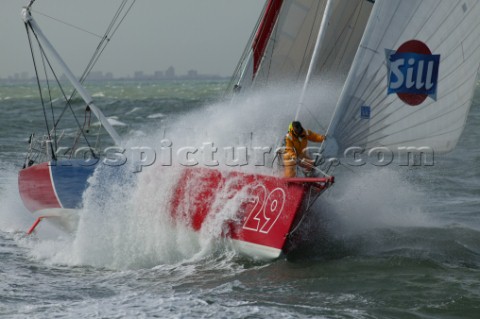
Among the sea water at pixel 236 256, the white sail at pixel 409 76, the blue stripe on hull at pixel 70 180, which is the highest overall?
the white sail at pixel 409 76

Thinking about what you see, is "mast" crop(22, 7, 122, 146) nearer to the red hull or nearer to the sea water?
the sea water

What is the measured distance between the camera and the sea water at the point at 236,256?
6.64 m

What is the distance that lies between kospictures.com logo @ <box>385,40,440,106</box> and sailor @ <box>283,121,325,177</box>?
3.01 feet

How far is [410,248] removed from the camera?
8.62 metres

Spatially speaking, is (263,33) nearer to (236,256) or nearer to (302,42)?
(302,42)

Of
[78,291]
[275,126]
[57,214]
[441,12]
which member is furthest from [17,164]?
[441,12]

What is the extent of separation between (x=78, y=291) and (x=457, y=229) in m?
4.78

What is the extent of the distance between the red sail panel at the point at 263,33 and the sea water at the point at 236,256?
60cm

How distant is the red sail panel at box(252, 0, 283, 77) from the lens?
10.5 metres

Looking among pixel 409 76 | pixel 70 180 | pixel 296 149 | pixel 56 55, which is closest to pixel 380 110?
pixel 409 76

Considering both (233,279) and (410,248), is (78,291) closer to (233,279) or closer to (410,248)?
(233,279)

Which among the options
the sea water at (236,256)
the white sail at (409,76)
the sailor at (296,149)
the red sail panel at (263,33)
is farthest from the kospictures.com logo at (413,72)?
the red sail panel at (263,33)

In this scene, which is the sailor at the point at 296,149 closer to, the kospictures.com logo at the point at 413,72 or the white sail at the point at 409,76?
the white sail at the point at 409,76

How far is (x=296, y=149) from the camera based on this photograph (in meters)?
8.09
